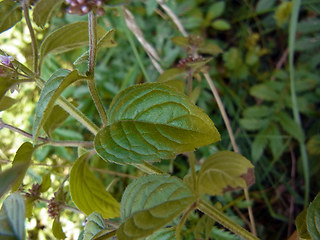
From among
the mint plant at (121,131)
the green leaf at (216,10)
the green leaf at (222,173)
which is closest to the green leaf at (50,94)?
the mint plant at (121,131)

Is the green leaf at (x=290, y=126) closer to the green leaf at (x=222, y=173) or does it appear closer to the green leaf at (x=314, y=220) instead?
the green leaf at (x=222, y=173)

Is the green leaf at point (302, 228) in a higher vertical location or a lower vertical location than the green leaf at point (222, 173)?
lower

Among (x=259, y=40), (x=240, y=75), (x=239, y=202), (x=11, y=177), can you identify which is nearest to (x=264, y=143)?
(x=239, y=202)

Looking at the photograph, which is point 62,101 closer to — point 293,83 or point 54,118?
point 54,118

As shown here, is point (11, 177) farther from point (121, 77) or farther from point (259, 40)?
point (259, 40)

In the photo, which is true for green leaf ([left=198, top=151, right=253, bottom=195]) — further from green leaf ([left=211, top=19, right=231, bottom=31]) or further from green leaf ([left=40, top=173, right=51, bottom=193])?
green leaf ([left=211, top=19, right=231, bottom=31])

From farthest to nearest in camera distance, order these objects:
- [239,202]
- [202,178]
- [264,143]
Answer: [264,143]
[239,202]
[202,178]
